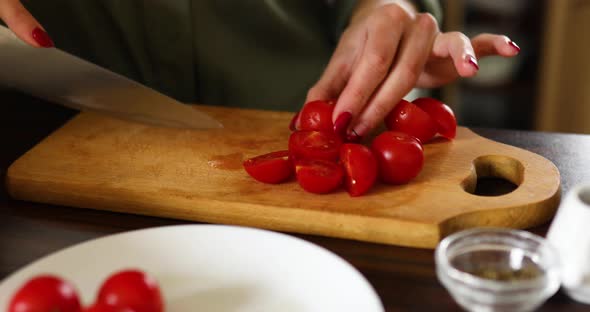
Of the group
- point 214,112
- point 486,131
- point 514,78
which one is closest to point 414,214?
point 486,131

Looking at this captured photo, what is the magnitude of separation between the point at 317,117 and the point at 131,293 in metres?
0.59

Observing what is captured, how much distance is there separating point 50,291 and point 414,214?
50cm

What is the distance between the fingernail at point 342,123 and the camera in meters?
1.23

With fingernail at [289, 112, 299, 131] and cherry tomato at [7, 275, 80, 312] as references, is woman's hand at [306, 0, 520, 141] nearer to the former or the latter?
fingernail at [289, 112, 299, 131]

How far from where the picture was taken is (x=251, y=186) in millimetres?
1098

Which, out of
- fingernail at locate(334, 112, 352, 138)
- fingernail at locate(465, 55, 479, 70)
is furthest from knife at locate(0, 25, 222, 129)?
fingernail at locate(465, 55, 479, 70)

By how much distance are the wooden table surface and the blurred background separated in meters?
1.48

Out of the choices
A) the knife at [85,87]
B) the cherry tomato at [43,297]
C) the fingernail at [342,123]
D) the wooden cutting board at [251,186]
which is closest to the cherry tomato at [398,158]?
the wooden cutting board at [251,186]

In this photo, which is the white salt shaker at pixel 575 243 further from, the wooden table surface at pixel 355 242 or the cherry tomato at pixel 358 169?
the cherry tomato at pixel 358 169

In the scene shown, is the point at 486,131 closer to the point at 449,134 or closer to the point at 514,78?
the point at 449,134

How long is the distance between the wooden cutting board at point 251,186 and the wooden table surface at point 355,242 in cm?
2

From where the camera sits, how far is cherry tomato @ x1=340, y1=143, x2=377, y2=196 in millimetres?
1049

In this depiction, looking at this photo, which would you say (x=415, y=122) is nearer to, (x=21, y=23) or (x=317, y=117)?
(x=317, y=117)

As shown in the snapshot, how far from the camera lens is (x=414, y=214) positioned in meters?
0.99
